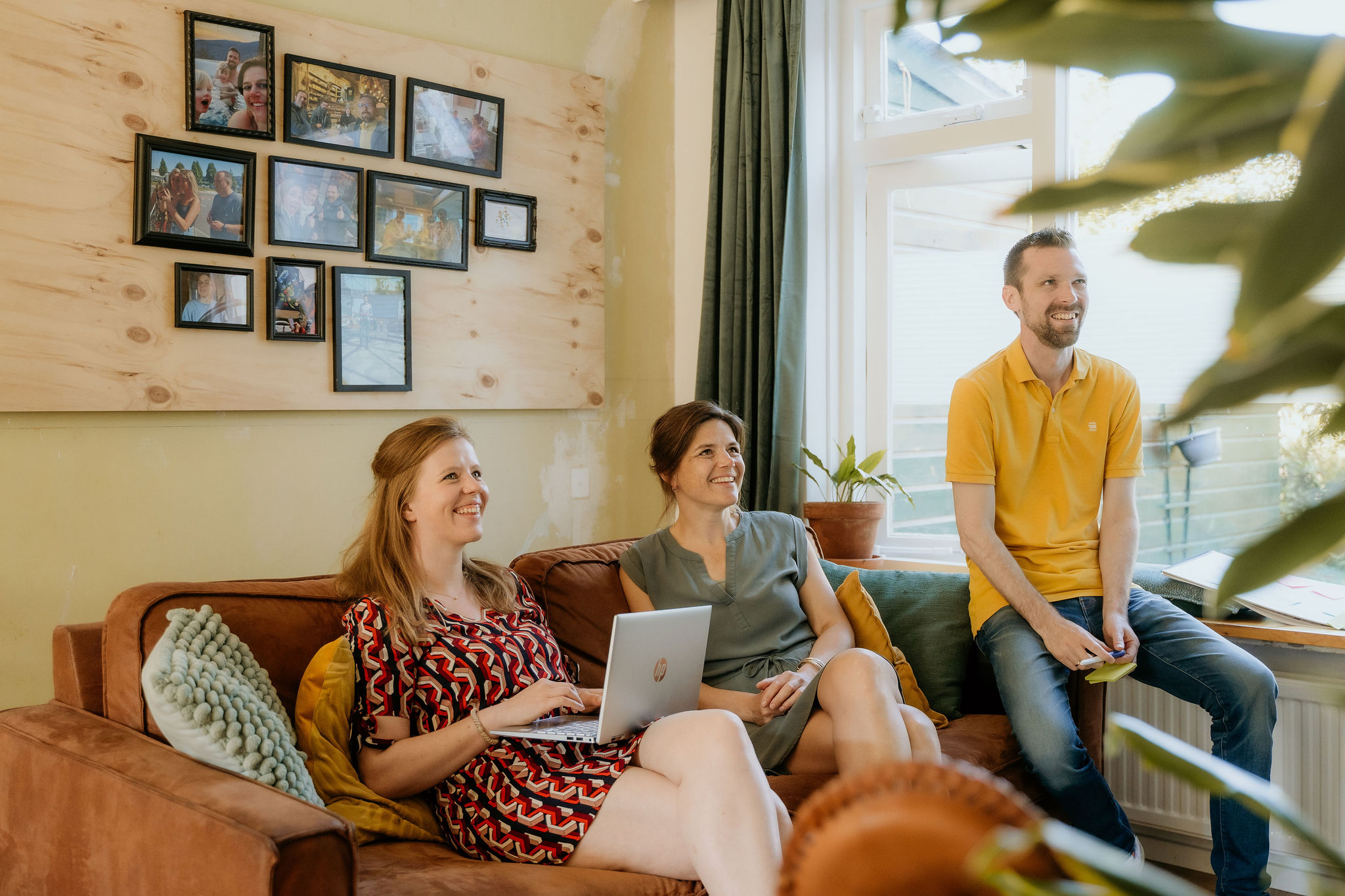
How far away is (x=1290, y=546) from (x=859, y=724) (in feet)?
5.68

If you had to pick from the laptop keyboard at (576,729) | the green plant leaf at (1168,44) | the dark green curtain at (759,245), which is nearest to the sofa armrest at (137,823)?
the laptop keyboard at (576,729)

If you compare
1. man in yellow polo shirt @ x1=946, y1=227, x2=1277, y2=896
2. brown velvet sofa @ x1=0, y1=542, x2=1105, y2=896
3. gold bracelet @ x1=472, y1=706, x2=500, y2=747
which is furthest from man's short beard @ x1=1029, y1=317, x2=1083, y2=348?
gold bracelet @ x1=472, y1=706, x2=500, y2=747

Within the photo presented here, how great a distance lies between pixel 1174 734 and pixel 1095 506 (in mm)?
636

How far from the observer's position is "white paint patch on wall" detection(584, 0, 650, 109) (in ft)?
11.6

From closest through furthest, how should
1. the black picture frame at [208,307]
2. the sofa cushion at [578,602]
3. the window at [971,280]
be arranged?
the sofa cushion at [578,602] < the black picture frame at [208,307] < the window at [971,280]

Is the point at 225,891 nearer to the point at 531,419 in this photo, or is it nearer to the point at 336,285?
the point at 336,285

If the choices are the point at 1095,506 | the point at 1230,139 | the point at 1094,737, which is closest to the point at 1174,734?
the point at 1094,737

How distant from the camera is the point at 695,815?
1.58 metres

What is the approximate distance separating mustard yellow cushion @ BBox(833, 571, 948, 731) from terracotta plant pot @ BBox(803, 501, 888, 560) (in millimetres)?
518

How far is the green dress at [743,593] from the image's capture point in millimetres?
2324

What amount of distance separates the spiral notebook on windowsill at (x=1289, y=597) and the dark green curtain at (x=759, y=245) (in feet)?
3.90

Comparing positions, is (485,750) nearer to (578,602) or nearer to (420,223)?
(578,602)

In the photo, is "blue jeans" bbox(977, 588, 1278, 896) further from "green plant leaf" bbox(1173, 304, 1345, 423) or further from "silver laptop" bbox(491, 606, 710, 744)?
"green plant leaf" bbox(1173, 304, 1345, 423)

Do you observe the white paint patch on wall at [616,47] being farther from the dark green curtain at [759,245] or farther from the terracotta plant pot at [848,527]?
the terracotta plant pot at [848,527]
